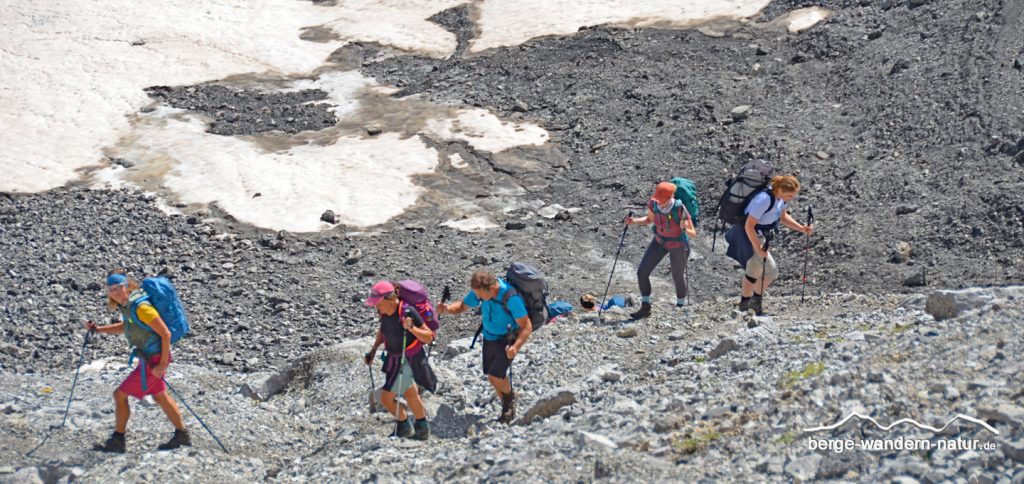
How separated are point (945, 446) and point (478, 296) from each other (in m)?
4.65

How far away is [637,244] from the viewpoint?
68.9ft

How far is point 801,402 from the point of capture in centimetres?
977

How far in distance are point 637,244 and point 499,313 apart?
9713 millimetres

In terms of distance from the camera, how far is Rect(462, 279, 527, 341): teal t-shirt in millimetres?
11438

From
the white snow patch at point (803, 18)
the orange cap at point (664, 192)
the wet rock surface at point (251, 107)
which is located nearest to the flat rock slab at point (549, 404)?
the orange cap at point (664, 192)

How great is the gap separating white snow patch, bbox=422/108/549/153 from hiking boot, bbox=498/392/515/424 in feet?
45.1

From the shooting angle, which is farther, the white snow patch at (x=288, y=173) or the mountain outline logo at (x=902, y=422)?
the white snow patch at (x=288, y=173)

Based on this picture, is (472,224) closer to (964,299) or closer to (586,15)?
(964,299)

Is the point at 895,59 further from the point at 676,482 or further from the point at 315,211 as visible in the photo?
the point at 676,482

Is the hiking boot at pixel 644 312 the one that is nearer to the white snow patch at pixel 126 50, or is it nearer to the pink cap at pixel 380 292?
the pink cap at pixel 380 292

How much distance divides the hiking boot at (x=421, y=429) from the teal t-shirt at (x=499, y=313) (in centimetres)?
109

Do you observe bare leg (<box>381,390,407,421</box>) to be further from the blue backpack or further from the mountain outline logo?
the mountain outline logo

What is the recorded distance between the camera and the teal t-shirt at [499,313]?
1144 centimetres

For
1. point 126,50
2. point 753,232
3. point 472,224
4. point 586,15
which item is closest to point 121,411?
point 753,232
